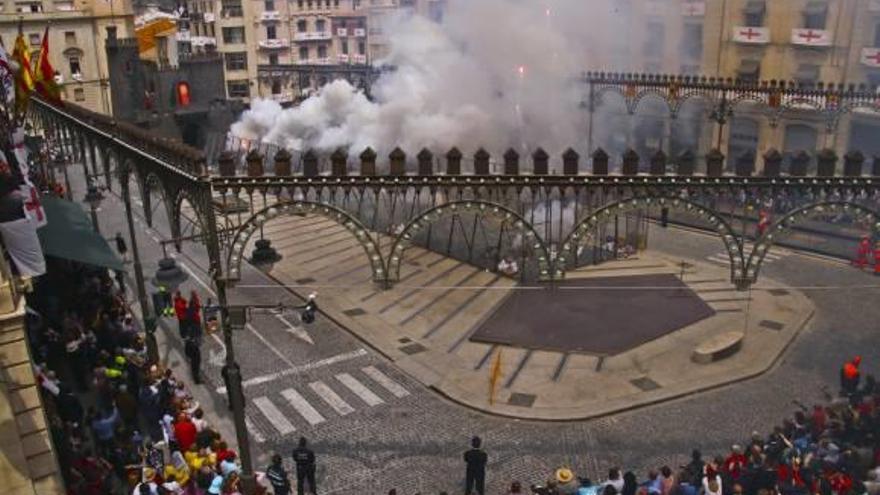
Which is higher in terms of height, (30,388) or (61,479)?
(30,388)

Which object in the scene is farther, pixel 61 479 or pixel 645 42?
pixel 645 42

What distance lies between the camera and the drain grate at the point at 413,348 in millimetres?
20047

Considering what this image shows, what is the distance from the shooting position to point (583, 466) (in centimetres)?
1476

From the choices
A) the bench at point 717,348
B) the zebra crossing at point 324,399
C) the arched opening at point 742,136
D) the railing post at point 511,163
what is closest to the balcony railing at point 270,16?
the arched opening at point 742,136

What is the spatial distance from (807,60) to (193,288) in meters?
29.2

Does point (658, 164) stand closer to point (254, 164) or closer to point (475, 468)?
point (475, 468)

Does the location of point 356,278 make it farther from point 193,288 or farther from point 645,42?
point 645,42

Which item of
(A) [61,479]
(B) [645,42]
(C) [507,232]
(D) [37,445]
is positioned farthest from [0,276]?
(B) [645,42]

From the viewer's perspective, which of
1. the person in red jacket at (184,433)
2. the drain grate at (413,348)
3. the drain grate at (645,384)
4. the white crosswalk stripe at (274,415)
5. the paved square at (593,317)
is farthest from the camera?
the paved square at (593,317)

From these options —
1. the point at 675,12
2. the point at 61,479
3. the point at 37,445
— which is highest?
the point at 675,12

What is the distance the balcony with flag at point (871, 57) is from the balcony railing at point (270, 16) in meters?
51.1

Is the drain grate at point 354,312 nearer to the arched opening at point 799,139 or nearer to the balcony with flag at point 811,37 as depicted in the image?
the arched opening at point 799,139

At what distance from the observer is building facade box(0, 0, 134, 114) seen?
5709 cm

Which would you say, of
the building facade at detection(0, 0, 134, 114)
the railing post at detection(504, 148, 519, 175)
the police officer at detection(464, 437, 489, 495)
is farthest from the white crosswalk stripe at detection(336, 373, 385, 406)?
the building facade at detection(0, 0, 134, 114)
